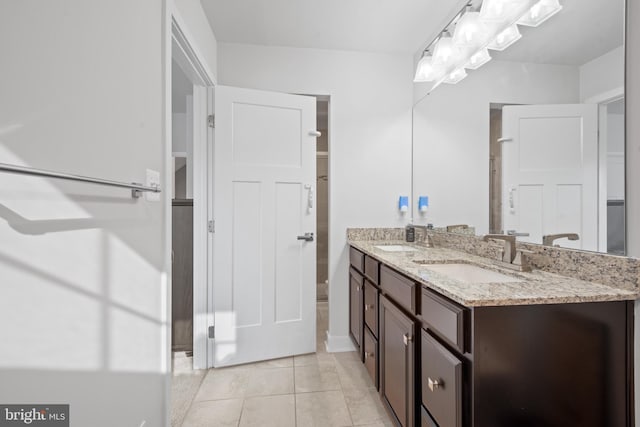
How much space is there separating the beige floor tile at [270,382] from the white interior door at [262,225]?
15 cm

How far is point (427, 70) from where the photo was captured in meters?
2.04

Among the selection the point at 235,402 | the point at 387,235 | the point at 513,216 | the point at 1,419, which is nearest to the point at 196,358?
the point at 235,402

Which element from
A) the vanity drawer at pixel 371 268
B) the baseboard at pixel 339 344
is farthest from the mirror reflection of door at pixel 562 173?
the baseboard at pixel 339 344

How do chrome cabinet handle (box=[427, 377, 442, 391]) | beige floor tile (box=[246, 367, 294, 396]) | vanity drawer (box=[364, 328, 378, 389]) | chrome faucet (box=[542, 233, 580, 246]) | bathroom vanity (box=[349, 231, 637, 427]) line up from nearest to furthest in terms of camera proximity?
bathroom vanity (box=[349, 231, 637, 427]), chrome cabinet handle (box=[427, 377, 442, 391]), chrome faucet (box=[542, 233, 580, 246]), vanity drawer (box=[364, 328, 378, 389]), beige floor tile (box=[246, 367, 294, 396])

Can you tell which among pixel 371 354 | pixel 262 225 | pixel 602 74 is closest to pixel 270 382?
pixel 371 354

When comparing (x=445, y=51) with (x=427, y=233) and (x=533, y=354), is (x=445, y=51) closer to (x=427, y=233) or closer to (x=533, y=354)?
(x=427, y=233)

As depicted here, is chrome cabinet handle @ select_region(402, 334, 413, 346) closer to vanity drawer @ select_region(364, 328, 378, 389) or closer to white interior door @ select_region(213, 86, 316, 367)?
vanity drawer @ select_region(364, 328, 378, 389)

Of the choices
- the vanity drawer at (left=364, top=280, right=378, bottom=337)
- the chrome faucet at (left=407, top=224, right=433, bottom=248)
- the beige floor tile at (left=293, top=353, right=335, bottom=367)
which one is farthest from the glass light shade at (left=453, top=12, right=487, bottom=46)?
the beige floor tile at (left=293, top=353, right=335, bottom=367)

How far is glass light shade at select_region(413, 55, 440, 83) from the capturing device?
6.53ft

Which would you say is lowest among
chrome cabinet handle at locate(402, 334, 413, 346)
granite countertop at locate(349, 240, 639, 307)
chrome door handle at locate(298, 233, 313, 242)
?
chrome cabinet handle at locate(402, 334, 413, 346)

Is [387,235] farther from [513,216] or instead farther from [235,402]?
[235,402]

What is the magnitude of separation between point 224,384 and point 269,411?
0.43 metres

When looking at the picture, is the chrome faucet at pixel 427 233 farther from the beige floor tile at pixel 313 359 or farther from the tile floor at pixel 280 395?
the beige floor tile at pixel 313 359

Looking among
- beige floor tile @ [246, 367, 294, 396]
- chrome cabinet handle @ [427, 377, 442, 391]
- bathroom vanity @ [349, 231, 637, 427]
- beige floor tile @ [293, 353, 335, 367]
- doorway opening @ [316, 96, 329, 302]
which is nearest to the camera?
bathroom vanity @ [349, 231, 637, 427]
